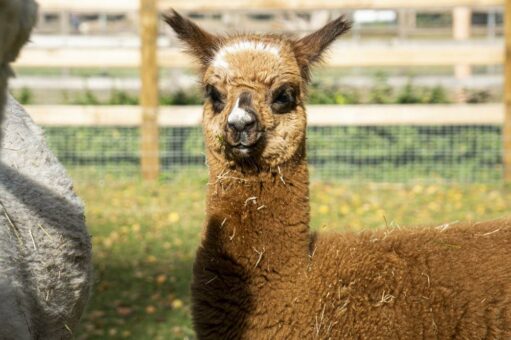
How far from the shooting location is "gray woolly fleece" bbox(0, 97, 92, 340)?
10.0 feet

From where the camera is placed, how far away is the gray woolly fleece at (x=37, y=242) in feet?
10.0

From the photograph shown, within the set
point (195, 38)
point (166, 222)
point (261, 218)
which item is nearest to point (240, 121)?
point (261, 218)

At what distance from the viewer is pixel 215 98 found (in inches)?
144

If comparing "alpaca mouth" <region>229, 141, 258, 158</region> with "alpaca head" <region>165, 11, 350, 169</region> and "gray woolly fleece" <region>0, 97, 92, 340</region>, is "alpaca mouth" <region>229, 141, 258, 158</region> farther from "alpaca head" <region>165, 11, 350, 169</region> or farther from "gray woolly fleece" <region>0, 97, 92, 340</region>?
"gray woolly fleece" <region>0, 97, 92, 340</region>

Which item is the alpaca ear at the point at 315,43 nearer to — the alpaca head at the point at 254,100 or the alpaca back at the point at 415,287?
the alpaca head at the point at 254,100

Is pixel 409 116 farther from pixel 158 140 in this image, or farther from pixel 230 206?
pixel 230 206

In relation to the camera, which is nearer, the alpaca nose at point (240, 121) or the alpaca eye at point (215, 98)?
the alpaca nose at point (240, 121)

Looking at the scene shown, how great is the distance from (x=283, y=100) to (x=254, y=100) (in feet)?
0.51

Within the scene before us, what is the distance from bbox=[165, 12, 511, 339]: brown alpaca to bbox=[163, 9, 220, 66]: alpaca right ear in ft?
0.37

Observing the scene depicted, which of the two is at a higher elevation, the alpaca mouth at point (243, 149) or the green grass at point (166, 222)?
the alpaca mouth at point (243, 149)

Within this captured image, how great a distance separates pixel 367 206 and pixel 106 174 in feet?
11.0

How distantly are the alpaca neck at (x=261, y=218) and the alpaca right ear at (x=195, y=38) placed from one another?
1.85 ft

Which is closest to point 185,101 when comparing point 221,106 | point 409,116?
point 409,116

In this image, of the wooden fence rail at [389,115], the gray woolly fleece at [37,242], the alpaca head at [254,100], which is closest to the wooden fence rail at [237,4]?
the wooden fence rail at [389,115]
